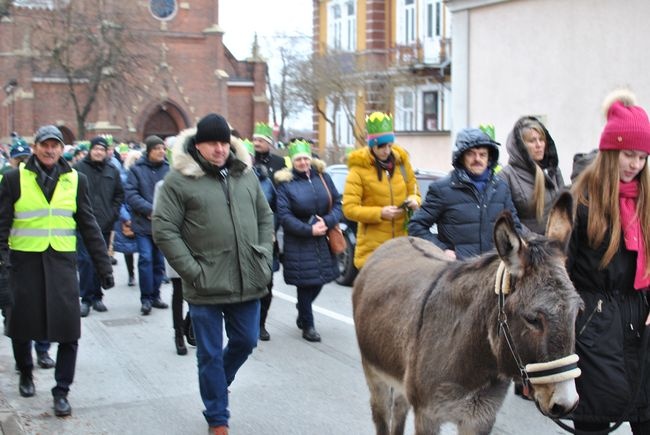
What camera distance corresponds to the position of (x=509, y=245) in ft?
12.3

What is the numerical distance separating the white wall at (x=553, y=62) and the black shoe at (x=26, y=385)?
48.1 ft

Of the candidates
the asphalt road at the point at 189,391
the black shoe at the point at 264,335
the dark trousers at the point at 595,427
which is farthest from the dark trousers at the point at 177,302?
the dark trousers at the point at 595,427

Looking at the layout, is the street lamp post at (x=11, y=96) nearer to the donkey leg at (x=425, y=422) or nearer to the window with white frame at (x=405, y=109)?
the window with white frame at (x=405, y=109)

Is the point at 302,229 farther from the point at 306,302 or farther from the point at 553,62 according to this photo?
the point at 553,62

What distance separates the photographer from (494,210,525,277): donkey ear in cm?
370

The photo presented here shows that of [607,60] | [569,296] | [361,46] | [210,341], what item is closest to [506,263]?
[569,296]

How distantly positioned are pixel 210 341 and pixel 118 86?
41796 millimetres

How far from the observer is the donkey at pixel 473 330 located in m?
3.67

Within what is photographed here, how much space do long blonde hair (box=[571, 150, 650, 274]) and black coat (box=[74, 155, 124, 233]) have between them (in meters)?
8.29

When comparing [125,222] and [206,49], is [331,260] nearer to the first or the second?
[125,222]

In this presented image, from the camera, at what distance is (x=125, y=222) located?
43.2 feet

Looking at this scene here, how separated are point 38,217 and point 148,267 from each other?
4189 millimetres

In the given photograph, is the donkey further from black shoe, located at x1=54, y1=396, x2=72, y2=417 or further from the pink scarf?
black shoe, located at x1=54, y1=396, x2=72, y2=417

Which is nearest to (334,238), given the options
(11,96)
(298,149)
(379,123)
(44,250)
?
(298,149)
